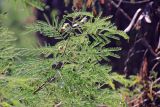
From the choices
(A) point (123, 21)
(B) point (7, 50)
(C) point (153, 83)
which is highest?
(B) point (7, 50)

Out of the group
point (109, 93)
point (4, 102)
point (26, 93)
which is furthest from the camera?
point (109, 93)

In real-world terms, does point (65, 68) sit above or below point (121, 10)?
above

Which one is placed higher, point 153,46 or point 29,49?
point 29,49

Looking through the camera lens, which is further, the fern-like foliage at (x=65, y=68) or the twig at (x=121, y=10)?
the twig at (x=121, y=10)

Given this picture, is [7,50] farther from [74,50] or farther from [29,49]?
[74,50]

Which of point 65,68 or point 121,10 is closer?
point 65,68

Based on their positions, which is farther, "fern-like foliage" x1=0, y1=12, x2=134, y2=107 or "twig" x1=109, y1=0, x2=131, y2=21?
"twig" x1=109, y1=0, x2=131, y2=21

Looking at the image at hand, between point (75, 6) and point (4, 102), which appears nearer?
point (4, 102)

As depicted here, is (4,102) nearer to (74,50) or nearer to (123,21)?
(74,50)

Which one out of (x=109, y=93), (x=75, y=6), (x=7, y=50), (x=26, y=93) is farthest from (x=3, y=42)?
(x=75, y=6)

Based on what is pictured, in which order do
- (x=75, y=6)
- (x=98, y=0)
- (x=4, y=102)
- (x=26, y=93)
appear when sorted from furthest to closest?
(x=98, y=0)
(x=75, y=6)
(x=26, y=93)
(x=4, y=102)
